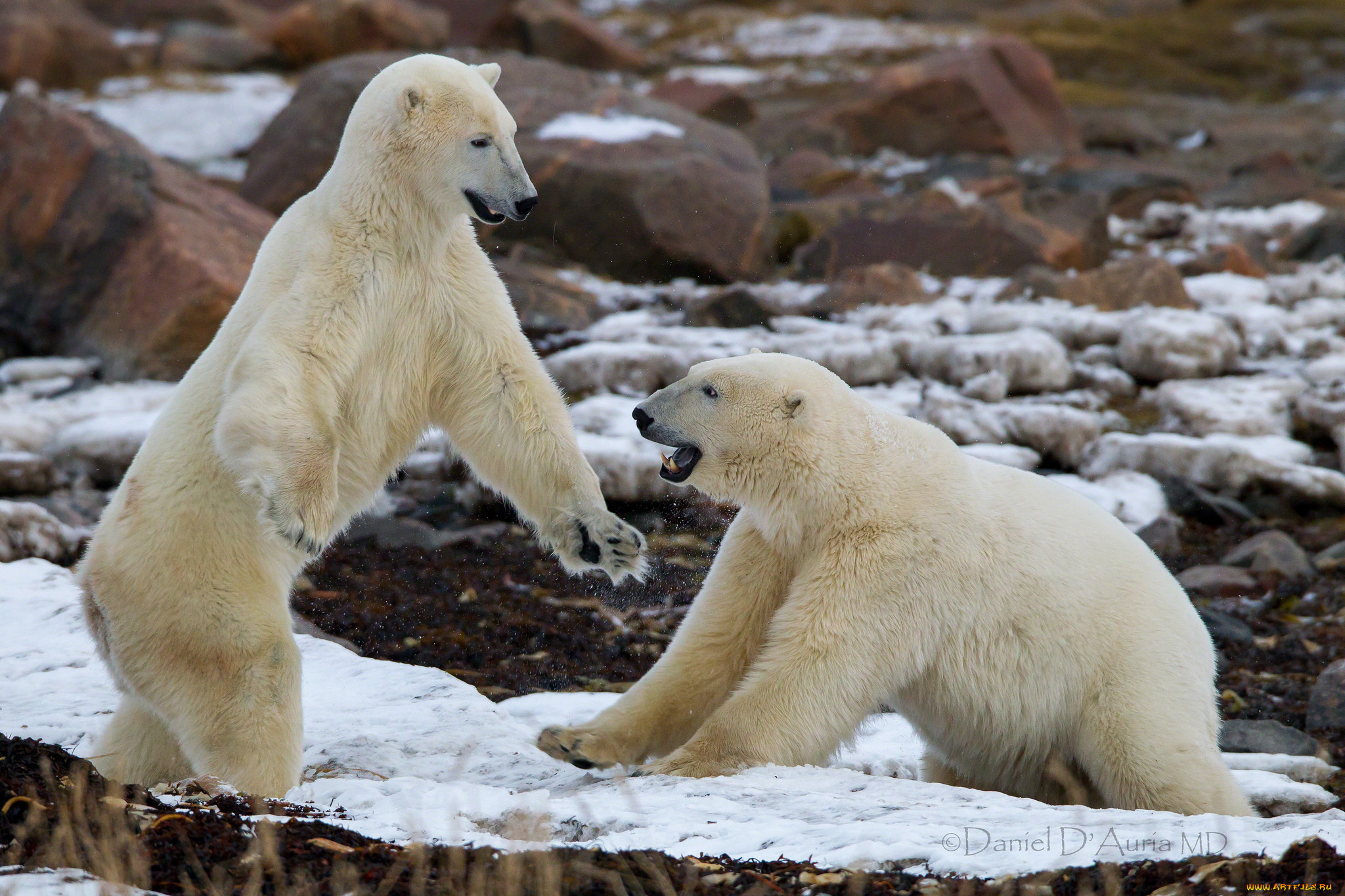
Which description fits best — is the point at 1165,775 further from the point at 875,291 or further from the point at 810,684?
the point at 875,291

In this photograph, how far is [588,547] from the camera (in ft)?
15.9

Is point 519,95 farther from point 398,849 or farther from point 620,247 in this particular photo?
point 398,849

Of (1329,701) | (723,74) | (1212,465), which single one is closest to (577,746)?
(1329,701)

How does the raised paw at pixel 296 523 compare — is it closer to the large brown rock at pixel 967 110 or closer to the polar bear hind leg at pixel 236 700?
the polar bear hind leg at pixel 236 700

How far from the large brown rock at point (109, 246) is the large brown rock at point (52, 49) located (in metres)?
10.9

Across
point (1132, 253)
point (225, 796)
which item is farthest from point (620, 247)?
point (225, 796)

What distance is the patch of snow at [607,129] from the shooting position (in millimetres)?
14258

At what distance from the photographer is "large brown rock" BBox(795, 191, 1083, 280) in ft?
46.8

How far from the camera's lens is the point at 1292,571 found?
796 centimetres

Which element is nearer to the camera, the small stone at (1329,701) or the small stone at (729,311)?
the small stone at (1329,701)

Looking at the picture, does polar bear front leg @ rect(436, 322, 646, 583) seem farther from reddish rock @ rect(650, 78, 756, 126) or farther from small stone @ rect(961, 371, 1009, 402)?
reddish rock @ rect(650, 78, 756, 126)

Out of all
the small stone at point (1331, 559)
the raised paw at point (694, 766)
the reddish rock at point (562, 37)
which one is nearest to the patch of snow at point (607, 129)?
→ the small stone at point (1331, 559)

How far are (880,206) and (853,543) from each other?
12.1 metres

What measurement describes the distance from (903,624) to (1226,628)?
10.9 feet
